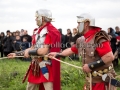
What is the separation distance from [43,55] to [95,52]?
123 centimetres

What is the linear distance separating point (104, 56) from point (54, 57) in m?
1.18

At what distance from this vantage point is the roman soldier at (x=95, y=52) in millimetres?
4871

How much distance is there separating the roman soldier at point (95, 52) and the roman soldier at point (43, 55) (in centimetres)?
80

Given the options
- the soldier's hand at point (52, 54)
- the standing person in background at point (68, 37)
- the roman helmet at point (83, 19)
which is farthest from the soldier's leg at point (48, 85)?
the standing person in background at point (68, 37)

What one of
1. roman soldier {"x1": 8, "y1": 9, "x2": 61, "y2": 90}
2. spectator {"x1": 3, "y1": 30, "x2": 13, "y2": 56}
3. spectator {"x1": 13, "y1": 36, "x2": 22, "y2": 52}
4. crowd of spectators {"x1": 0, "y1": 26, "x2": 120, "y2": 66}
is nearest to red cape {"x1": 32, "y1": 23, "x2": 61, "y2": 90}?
roman soldier {"x1": 8, "y1": 9, "x2": 61, "y2": 90}

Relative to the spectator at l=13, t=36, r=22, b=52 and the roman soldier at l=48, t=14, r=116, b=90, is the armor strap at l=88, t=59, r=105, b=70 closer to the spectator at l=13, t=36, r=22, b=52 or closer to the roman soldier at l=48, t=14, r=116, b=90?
the roman soldier at l=48, t=14, r=116, b=90

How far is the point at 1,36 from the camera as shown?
16.3 meters

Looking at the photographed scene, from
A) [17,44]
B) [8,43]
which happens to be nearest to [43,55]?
[17,44]

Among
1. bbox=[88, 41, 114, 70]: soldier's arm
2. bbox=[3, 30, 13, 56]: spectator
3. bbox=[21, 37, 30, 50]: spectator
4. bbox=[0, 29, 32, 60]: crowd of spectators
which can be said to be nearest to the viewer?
bbox=[88, 41, 114, 70]: soldier's arm

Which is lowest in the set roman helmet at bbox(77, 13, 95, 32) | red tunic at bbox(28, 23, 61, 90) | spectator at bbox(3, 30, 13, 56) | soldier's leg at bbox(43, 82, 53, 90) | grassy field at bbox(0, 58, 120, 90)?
grassy field at bbox(0, 58, 120, 90)

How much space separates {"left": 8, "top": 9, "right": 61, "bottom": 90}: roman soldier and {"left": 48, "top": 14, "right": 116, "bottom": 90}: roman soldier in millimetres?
801

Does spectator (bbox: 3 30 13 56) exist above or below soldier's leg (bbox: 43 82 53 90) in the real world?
below

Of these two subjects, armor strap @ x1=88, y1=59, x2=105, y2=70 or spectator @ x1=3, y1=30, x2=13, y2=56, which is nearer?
armor strap @ x1=88, y1=59, x2=105, y2=70

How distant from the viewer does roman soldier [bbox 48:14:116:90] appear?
4871mm
